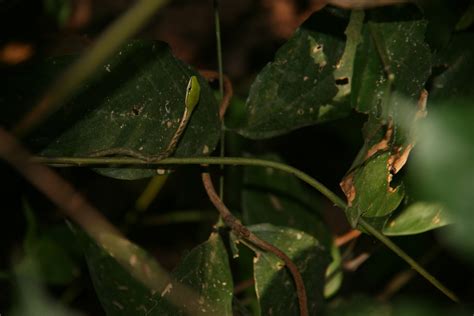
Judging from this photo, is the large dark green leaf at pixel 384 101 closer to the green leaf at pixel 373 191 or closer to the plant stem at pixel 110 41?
the green leaf at pixel 373 191

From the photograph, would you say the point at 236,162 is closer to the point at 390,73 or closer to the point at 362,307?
the point at 390,73

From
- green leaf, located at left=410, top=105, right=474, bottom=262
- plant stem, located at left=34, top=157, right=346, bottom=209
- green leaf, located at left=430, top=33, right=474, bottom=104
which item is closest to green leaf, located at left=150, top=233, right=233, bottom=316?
plant stem, located at left=34, top=157, right=346, bottom=209

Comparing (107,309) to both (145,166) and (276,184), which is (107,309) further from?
(276,184)

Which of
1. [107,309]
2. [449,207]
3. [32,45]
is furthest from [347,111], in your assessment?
[32,45]

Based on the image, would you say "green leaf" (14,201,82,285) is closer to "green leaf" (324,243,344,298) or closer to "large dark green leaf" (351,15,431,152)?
"green leaf" (324,243,344,298)

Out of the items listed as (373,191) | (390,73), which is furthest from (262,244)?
(390,73)
